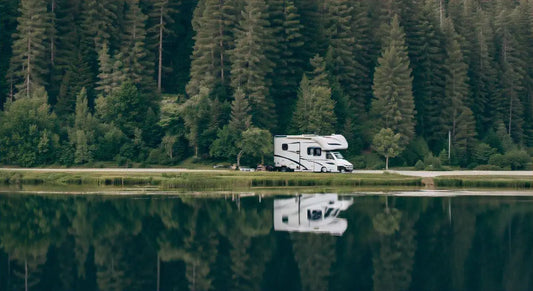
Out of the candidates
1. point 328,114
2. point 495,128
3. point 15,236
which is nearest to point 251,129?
point 328,114

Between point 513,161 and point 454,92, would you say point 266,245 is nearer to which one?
point 513,161

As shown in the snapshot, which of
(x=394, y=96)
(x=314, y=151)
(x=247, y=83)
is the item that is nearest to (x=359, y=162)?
(x=394, y=96)

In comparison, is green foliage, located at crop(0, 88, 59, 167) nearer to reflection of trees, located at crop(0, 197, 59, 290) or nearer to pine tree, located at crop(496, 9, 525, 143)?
reflection of trees, located at crop(0, 197, 59, 290)

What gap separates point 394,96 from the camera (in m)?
79.4

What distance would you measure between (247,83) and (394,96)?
15.3 metres

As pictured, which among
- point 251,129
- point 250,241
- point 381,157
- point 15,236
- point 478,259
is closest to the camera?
point 478,259

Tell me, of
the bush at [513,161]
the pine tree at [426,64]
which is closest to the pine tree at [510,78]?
the pine tree at [426,64]

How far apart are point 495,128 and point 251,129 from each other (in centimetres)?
3493

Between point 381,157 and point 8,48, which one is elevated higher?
point 8,48

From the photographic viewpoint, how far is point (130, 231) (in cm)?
3209

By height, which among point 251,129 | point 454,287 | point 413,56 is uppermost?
point 413,56

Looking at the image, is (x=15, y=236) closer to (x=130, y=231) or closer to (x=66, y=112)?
(x=130, y=231)

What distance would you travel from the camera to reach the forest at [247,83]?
74.7 m

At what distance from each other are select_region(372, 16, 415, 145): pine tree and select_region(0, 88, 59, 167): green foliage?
32.5 metres
